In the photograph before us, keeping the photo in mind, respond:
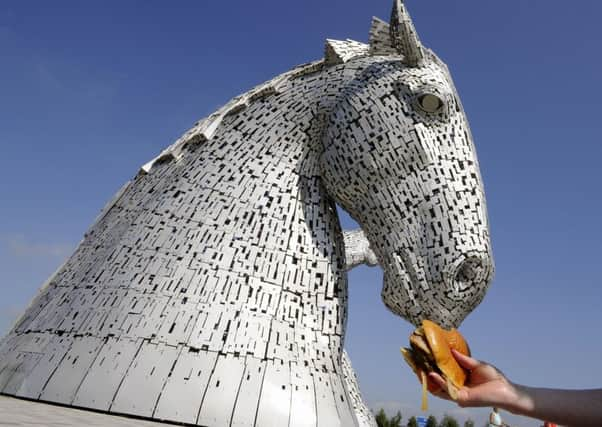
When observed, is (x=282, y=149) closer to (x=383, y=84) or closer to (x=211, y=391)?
(x=383, y=84)

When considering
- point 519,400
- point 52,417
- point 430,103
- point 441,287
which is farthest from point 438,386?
point 430,103

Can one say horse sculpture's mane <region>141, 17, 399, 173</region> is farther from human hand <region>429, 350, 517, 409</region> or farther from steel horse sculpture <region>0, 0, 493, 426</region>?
human hand <region>429, 350, 517, 409</region>

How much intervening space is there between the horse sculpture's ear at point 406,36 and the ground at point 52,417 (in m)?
2.78

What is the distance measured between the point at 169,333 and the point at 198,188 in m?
A: 1.03

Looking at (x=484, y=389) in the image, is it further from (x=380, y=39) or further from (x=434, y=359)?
(x=380, y=39)

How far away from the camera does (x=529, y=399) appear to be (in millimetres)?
1376

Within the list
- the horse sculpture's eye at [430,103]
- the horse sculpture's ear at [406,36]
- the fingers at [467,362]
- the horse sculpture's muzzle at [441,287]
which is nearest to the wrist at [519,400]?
the fingers at [467,362]

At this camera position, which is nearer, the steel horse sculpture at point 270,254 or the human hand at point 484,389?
the human hand at point 484,389

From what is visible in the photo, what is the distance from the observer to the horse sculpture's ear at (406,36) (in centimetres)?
371

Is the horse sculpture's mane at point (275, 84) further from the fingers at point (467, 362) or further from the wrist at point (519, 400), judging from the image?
the wrist at point (519, 400)

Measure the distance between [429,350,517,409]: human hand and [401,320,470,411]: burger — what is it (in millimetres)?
19

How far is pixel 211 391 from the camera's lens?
2.83 metres

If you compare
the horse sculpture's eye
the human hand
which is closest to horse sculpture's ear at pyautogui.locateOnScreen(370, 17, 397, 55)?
the horse sculpture's eye

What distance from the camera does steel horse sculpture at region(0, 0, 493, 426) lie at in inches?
115
